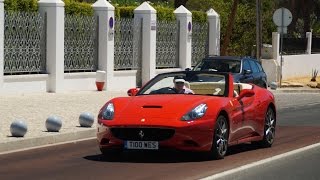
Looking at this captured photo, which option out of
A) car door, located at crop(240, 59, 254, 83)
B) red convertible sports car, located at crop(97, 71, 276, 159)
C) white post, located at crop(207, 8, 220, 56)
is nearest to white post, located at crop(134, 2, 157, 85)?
white post, located at crop(207, 8, 220, 56)

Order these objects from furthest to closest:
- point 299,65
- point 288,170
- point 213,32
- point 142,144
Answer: point 299,65 < point 213,32 < point 142,144 < point 288,170

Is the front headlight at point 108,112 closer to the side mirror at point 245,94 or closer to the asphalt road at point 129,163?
the asphalt road at point 129,163

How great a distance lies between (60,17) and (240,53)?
20.0 m

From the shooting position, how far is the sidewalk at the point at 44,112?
1567 centimetres

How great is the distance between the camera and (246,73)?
26.8m

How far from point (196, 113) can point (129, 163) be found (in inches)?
50.1

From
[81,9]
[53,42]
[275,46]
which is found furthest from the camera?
[275,46]

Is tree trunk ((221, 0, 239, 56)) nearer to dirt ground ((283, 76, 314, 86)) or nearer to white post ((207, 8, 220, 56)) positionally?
white post ((207, 8, 220, 56))

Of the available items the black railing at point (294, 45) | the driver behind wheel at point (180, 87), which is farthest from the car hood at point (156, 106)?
the black railing at point (294, 45)

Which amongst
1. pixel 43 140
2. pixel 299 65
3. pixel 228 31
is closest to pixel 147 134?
pixel 43 140

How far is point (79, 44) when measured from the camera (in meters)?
29.6

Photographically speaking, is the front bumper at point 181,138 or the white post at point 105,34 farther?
the white post at point 105,34

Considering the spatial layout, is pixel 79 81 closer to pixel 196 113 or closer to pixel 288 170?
pixel 196 113

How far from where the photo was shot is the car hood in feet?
42.7
